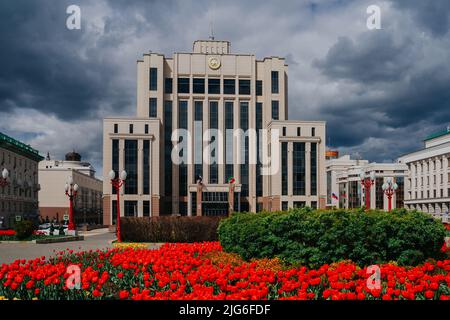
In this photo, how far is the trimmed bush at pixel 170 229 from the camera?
28.4 meters

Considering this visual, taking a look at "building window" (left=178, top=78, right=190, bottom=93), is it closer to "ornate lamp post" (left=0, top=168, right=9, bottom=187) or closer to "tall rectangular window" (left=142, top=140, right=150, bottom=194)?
"tall rectangular window" (left=142, top=140, right=150, bottom=194)

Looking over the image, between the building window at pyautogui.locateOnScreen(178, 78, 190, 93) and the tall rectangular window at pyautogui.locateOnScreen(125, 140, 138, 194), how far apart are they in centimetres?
1266

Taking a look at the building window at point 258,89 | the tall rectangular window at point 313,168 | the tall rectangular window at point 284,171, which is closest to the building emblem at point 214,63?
the building window at point 258,89

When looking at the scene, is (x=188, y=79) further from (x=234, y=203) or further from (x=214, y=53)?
(x=234, y=203)

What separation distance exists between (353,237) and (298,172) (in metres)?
60.2

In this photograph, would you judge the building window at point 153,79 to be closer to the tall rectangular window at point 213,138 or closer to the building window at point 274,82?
the tall rectangular window at point 213,138

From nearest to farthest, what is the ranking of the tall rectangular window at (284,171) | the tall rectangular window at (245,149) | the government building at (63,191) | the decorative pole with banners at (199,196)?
the decorative pole with banners at (199,196)
the tall rectangular window at (284,171)
the tall rectangular window at (245,149)
the government building at (63,191)

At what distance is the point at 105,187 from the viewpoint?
225 feet

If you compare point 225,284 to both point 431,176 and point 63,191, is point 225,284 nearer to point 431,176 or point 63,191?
point 431,176

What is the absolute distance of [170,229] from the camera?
28.9m

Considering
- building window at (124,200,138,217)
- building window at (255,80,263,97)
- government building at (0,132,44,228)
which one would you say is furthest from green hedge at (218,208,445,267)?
building window at (255,80,263,97)

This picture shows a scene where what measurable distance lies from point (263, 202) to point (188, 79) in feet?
80.2

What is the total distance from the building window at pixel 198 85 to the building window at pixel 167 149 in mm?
5307

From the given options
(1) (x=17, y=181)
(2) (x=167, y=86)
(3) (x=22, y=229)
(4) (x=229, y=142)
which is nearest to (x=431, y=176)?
(4) (x=229, y=142)
